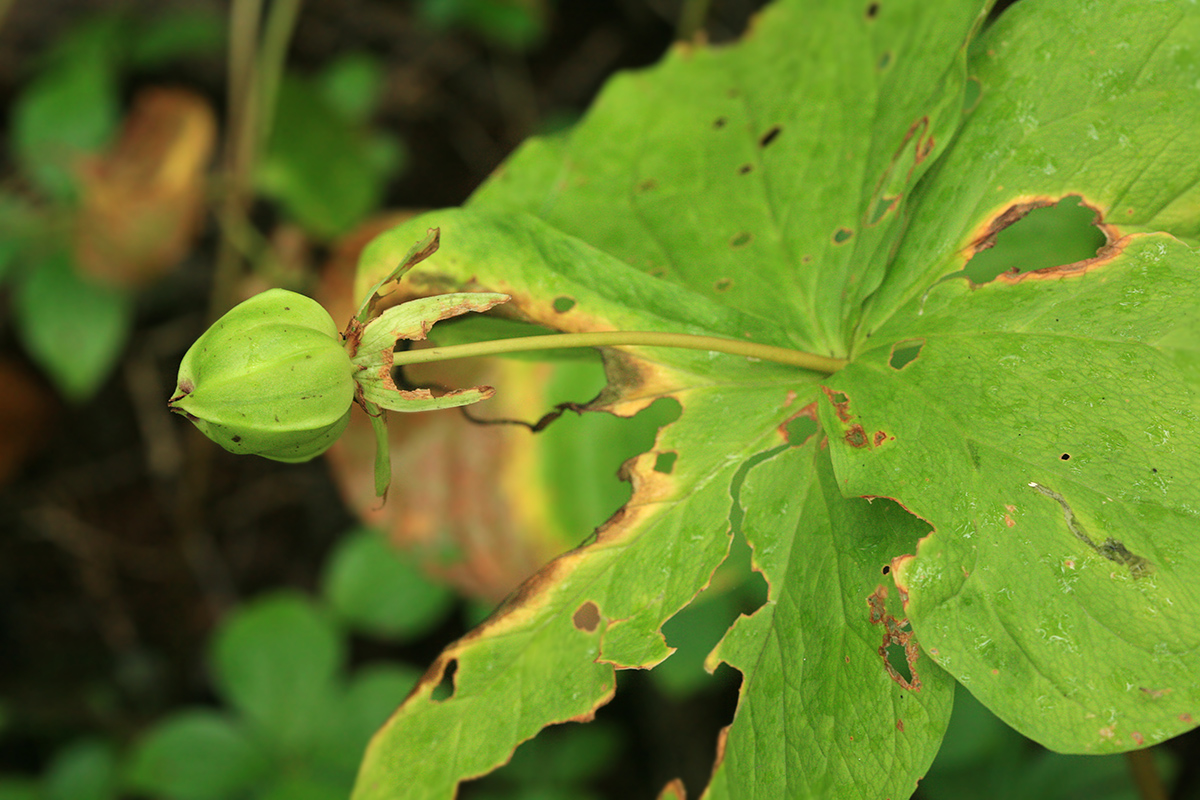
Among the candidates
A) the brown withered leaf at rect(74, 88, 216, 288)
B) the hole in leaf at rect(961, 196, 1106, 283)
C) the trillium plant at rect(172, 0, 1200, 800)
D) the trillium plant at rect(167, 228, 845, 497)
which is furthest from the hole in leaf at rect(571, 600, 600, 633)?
the brown withered leaf at rect(74, 88, 216, 288)

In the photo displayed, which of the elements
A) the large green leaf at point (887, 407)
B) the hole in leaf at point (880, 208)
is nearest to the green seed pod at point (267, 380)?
the large green leaf at point (887, 407)

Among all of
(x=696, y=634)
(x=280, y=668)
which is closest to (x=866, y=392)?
(x=696, y=634)

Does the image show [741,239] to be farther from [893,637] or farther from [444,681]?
[444,681]

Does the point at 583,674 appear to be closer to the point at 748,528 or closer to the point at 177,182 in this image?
the point at 748,528

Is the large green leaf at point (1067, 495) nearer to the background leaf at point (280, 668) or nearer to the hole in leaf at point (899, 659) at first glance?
the hole in leaf at point (899, 659)

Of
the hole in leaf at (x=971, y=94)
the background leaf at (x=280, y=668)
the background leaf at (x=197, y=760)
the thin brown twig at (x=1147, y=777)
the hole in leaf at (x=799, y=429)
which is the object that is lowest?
the background leaf at (x=197, y=760)

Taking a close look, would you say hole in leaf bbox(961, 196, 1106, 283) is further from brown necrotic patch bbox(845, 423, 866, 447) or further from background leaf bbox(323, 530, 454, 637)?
background leaf bbox(323, 530, 454, 637)
